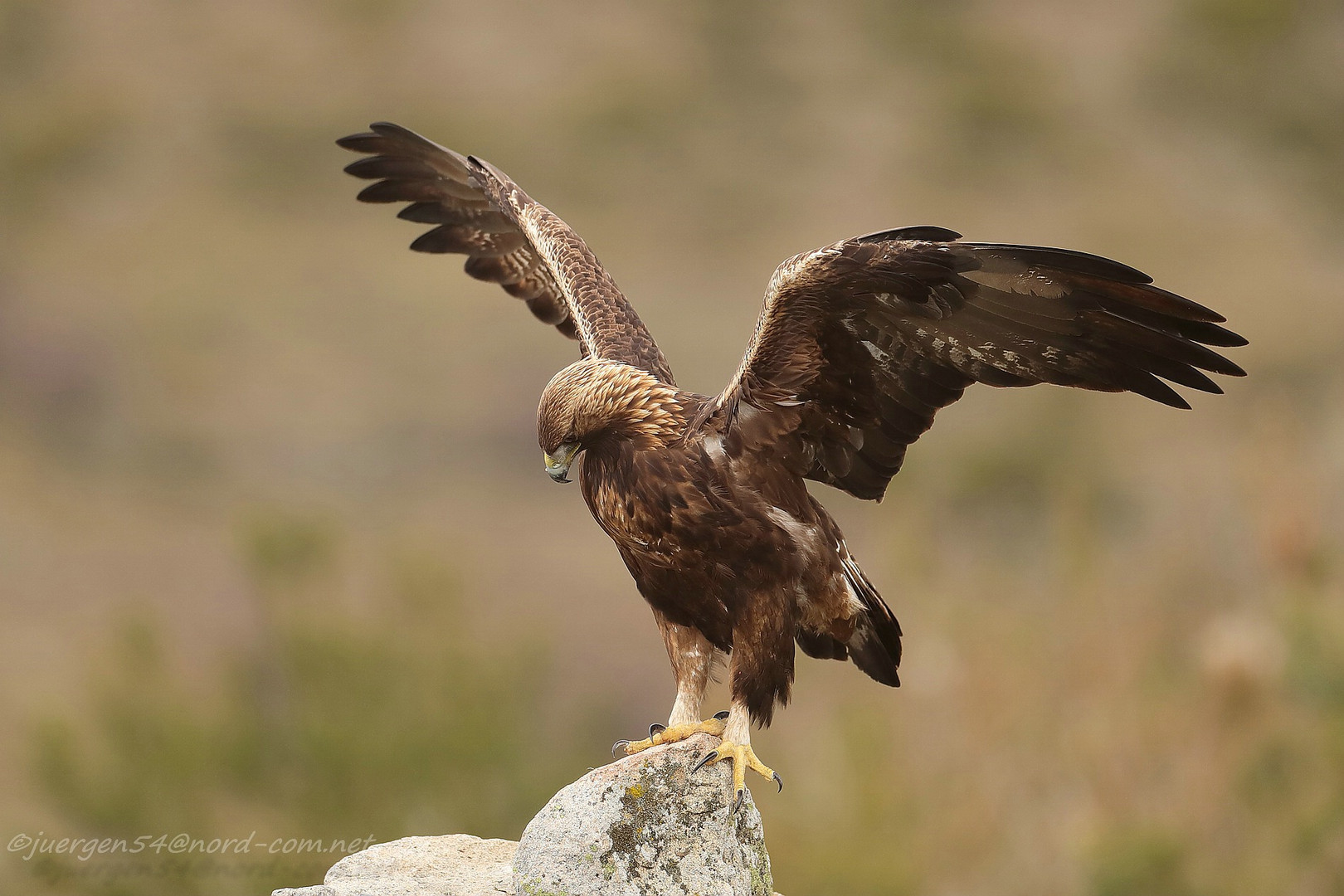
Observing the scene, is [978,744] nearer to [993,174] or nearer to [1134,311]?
[1134,311]

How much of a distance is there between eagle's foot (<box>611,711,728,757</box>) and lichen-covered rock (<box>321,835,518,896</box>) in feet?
2.24

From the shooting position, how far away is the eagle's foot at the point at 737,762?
19.2 feet

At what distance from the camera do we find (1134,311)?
552cm

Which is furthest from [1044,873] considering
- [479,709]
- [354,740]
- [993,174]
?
[993,174]

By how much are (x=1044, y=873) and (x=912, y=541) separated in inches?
156

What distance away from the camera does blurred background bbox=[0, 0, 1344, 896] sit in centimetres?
1310

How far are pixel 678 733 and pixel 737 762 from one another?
33 centimetres

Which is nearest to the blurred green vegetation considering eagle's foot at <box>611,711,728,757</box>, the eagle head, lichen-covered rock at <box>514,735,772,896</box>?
eagle's foot at <box>611,711,728,757</box>

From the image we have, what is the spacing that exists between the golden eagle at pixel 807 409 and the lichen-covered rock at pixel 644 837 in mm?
176

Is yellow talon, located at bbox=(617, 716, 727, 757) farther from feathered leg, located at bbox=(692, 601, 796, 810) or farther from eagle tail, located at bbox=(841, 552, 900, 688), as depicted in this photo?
eagle tail, located at bbox=(841, 552, 900, 688)

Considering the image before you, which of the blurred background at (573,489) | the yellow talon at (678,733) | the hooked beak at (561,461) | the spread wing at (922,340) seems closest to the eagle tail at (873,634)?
the spread wing at (922,340)

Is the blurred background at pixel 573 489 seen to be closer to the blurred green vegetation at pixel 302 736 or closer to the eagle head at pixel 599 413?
the blurred green vegetation at pixel 302 736

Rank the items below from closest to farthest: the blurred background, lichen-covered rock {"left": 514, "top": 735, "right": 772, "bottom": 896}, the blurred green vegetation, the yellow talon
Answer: lichen-covered rock {"left": 514, "top": 735, "right": 772, "bottom": 896}, the yellow talon, the blurred green vegetation, the blurred background

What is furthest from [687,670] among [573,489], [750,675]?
[573,489]
